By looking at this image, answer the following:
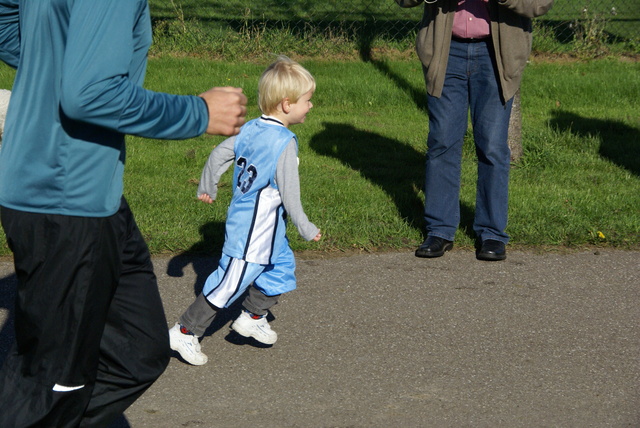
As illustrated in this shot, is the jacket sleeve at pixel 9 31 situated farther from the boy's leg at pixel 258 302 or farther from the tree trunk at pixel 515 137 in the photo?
the tree trunk at pixel 515 137

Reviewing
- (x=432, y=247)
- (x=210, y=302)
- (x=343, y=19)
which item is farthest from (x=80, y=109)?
(x=343, y=19)

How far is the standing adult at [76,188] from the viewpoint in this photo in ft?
7.62

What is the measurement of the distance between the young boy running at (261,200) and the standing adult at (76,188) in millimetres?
1245

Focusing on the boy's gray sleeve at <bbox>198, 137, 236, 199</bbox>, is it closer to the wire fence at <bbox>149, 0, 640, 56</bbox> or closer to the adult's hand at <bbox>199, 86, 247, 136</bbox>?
the adult's hand at <bbox>199, 86, 247, 136</bbox>

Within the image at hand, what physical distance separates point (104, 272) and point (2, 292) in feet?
8.28

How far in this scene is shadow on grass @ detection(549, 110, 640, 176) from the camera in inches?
300

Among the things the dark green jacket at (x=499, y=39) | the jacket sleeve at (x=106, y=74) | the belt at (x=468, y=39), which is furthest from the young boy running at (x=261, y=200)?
the belt at (x=468, y=39)

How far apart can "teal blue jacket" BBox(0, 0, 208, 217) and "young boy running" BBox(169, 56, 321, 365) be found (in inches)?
56.4

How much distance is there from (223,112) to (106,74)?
0.40 m

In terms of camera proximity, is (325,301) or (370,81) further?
(370,81)

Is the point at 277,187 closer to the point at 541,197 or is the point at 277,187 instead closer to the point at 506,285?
the point at 506,285

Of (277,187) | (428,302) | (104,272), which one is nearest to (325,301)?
(428,302)

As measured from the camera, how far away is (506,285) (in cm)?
515

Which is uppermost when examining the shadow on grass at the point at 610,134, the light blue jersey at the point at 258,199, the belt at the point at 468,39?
the belt at the point at 468,39
